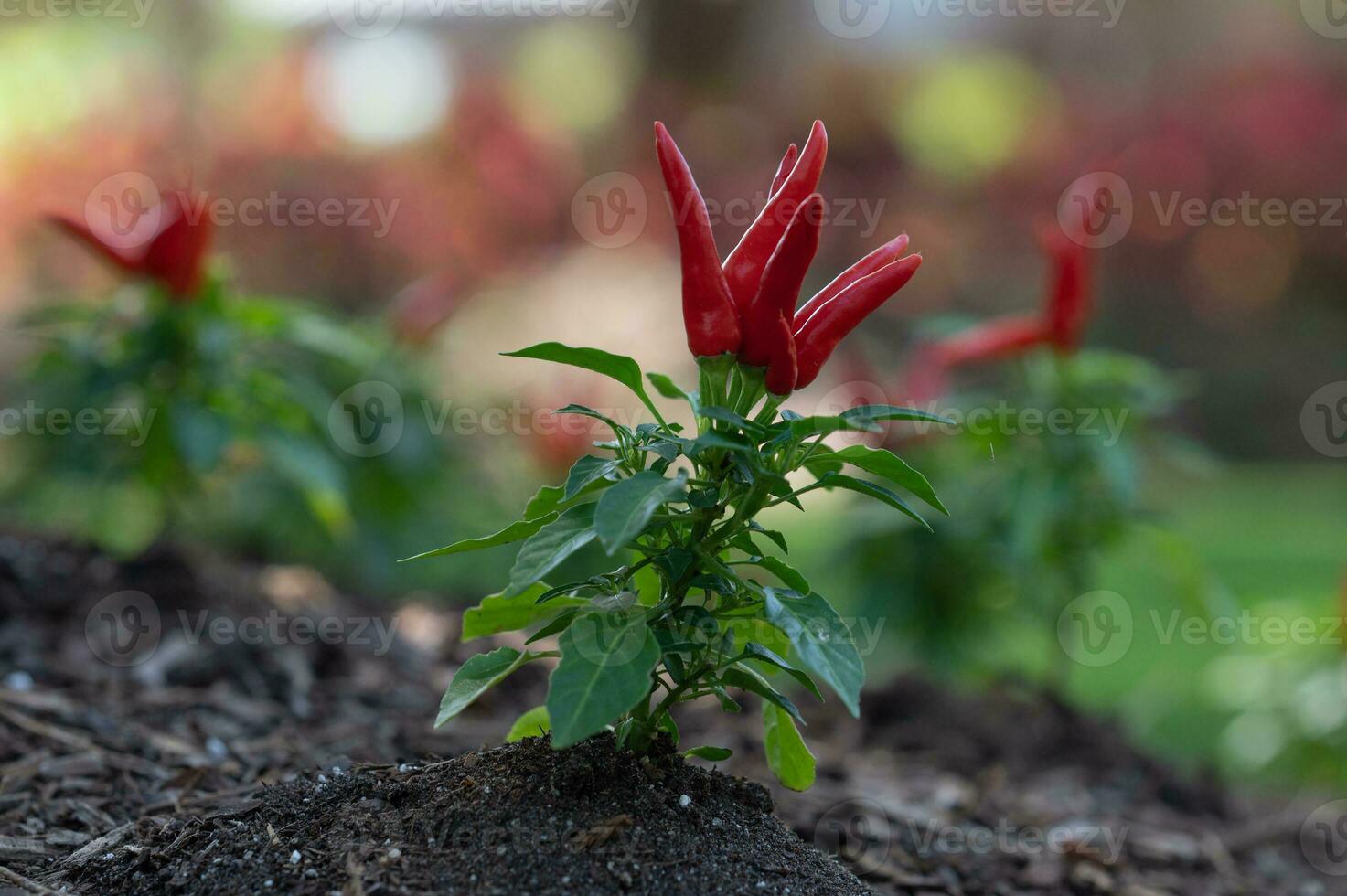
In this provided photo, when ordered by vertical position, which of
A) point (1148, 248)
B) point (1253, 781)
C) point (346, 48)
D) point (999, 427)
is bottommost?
point (1253, 781)

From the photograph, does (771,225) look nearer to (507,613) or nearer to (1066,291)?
(507,613)

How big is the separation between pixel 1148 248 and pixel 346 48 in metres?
7.50

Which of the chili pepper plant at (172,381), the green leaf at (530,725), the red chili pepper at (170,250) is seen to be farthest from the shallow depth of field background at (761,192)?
the green leaf at (530,725)

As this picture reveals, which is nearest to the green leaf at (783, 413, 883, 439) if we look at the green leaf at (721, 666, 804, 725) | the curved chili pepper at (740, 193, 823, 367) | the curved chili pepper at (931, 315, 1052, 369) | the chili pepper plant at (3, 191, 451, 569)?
the curved chili pepper at (740, 193, 823, 367)

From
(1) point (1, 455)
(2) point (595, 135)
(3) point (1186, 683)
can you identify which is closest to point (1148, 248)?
(2) point (595, 135)

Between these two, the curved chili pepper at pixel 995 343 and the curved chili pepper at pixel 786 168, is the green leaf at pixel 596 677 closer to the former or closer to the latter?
the curved chili pepper at pixel 786 168

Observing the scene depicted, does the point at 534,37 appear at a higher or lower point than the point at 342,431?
higher

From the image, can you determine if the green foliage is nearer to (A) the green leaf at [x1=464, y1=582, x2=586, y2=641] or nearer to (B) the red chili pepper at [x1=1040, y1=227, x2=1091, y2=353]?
(A) the green leaf at [x1=464, y1=582, x2=586, y2=641]

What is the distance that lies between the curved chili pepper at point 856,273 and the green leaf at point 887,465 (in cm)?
23

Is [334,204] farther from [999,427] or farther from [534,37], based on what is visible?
[534,37]

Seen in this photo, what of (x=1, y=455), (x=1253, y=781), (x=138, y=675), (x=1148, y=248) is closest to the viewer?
(x=138, y=675)

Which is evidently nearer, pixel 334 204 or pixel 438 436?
pixel 438 436

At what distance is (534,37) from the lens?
14.5 meters

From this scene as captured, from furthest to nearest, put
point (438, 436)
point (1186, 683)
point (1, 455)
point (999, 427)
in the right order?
point (1, 455)
point (1186, 683)
point (438, 436)
point (999, 427)
